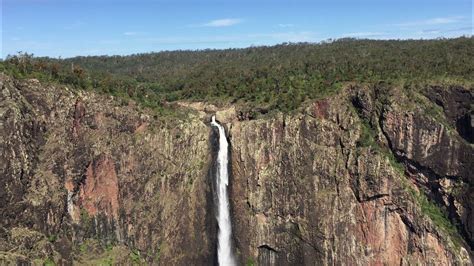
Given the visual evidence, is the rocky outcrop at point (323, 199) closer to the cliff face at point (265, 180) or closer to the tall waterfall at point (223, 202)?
the cliff face at point (265, 180)

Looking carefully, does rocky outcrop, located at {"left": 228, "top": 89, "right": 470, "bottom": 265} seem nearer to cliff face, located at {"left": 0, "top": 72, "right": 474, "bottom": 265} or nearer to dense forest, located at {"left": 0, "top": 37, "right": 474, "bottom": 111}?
cliff face, located at {"left": 0, "top": 72, "right": 474, "bottom": 265}

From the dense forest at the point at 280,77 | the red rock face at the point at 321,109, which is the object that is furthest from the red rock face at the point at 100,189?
the red rock face at the point at 321,109

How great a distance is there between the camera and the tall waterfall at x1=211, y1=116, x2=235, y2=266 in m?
42.7

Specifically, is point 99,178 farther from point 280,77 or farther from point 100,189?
point 280,77

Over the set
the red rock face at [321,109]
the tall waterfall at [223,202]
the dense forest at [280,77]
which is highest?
the dense forest at [280,77]

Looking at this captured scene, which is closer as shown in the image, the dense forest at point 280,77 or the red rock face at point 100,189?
the red rock face at point 100,189

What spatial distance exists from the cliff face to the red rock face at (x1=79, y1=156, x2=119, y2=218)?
78mm

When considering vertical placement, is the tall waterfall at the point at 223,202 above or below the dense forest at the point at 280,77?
below

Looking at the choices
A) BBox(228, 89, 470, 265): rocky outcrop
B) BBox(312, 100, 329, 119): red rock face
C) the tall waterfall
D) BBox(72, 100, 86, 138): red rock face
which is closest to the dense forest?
BBox(312, 100, 329, 119): red rock face

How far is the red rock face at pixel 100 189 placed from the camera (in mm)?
38312

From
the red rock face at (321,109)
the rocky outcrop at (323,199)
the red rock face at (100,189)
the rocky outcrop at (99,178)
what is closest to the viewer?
the rocky outcrop at (99,178)

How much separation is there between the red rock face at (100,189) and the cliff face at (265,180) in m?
0.08

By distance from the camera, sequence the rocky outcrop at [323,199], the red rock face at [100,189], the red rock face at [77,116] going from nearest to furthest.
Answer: the red rock face at [77,116], the red rock face at [100,189], the rocky outcrop at [323,199]

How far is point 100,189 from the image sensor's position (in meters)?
38.6
